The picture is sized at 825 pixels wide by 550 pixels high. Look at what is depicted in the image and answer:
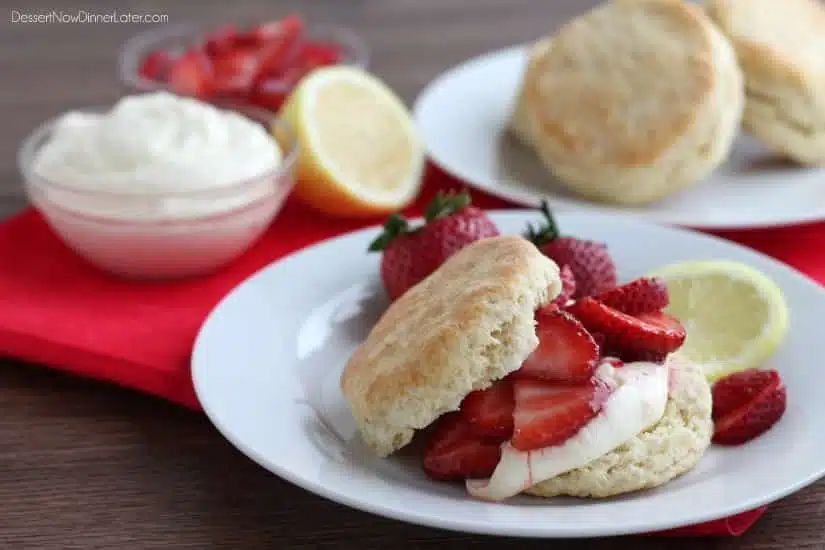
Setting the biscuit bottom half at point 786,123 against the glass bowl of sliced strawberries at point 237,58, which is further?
the glass bowl of sliced strawberries at point 237,58

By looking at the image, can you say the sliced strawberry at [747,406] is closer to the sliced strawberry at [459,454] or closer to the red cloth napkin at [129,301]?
the red cloth napkin at [129,301]

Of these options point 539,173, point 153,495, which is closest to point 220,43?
point 539,173

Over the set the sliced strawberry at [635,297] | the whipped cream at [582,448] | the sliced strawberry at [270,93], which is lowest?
the sliced strawberry at [270,93]

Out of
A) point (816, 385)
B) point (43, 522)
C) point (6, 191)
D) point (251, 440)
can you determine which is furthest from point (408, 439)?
point (6, 191)

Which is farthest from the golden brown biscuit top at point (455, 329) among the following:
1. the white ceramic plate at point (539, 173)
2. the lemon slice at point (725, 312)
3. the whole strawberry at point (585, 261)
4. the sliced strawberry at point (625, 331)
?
the white ceramic plate at point (539, 173)

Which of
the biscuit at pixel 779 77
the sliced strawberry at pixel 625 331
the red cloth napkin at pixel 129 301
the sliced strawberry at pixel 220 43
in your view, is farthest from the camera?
the sliced strawberry at pixel 220 43

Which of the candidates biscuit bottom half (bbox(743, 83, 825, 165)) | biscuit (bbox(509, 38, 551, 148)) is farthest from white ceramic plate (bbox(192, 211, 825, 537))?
biscuit bottom half (bbox(743, 83, 825, 165))

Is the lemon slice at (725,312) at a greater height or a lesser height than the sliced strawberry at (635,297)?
lesser

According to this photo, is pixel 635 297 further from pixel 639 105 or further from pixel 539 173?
pixel 539 173
